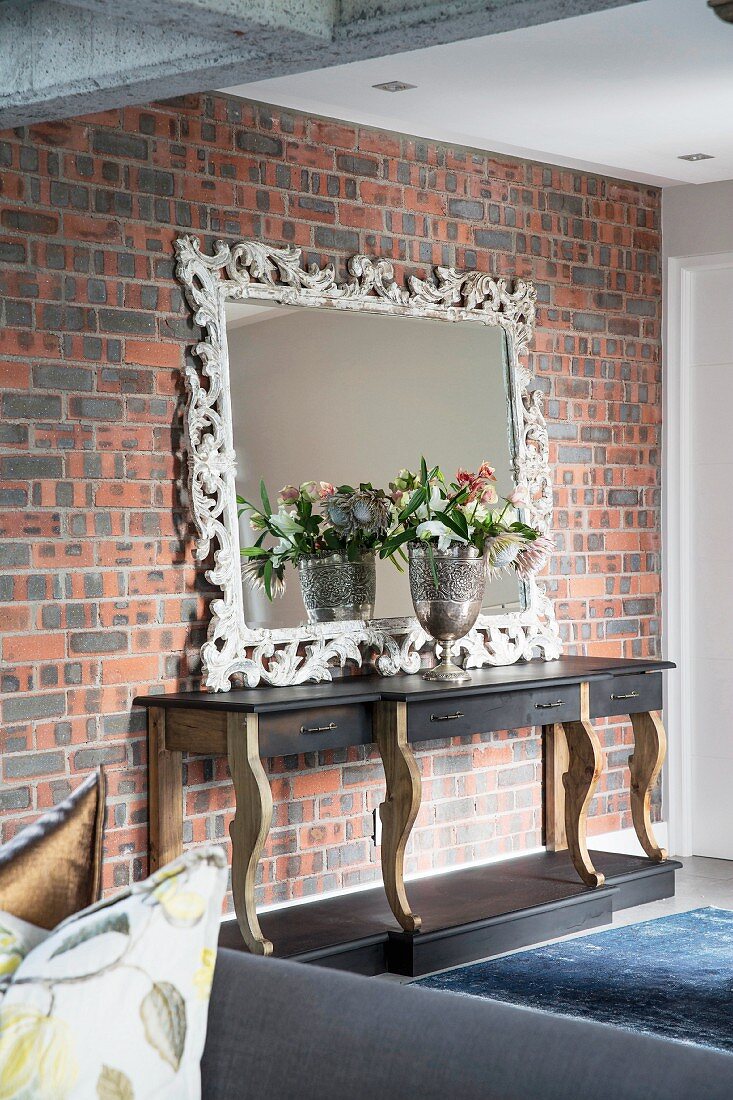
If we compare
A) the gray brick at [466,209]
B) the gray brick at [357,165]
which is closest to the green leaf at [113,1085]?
the gray brick at [357,165]

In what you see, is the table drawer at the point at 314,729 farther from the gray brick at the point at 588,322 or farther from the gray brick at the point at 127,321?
the gray brick at the point at 588,322

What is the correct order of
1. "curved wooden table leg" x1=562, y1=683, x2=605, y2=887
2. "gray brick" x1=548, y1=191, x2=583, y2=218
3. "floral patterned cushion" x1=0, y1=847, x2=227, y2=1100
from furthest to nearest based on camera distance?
"gray brick" x1=548, y1=191, x2=583, y2=218
"curved wooden table leg" x1=562, y1=683, x2=605, y2=887
"floral patterned cushion" x1=0, y1=847, x2=227, y2=1100

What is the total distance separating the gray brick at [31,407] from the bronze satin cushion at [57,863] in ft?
7.90

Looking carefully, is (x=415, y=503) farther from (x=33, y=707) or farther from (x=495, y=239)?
(x=33, y=707)

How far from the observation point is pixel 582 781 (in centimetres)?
512

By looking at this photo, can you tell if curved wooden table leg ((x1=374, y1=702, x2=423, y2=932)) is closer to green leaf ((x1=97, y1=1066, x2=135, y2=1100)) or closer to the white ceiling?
the white ceiling

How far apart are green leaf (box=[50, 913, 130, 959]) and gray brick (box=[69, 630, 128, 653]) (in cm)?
262

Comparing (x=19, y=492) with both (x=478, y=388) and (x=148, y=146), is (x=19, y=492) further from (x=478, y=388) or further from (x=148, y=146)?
(x=478, y=388)

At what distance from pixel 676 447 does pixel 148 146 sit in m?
2.81

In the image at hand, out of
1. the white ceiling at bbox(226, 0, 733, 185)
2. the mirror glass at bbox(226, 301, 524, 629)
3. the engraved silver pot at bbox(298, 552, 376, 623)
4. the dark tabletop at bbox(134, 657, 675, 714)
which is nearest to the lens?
the white ceiling at bbox(226, 0, 733, 185)

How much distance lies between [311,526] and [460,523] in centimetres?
51

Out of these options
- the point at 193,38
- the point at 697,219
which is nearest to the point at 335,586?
the point at 193,38

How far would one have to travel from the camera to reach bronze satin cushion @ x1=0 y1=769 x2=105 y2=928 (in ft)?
5.50

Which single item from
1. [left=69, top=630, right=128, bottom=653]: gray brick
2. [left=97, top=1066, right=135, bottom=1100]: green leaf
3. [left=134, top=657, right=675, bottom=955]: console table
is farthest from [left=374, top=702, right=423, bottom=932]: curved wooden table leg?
[left=97, top=1066, right=135, bottom=1100]: green leaf
